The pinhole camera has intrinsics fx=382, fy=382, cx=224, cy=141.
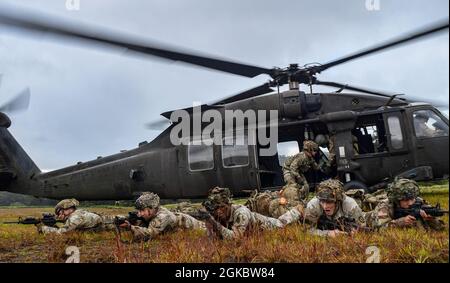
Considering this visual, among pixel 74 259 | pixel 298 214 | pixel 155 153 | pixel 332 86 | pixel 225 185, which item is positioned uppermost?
pixel 332 86

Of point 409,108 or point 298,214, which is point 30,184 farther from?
point 409,108

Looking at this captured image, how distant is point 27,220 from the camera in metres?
7.40

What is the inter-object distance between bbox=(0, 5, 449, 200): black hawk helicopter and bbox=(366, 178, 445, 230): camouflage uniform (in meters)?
2.80

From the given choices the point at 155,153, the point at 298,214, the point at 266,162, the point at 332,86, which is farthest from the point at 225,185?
the point at 332,86

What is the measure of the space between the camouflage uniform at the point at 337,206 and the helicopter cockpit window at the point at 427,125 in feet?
12.3

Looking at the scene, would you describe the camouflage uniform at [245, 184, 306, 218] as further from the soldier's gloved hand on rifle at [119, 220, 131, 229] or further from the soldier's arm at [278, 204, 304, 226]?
the soldier's gloved hand on rifle at [119, 220, 131, 229]

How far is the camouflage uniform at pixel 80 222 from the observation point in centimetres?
699

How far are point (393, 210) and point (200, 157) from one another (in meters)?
4.94

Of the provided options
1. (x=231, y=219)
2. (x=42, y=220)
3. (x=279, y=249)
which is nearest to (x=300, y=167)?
(x=231, y=219)

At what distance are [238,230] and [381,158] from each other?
4.56 m

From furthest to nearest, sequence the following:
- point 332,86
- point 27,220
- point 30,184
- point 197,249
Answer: point 30,184
point 332,86
point 27,220
point 197,249

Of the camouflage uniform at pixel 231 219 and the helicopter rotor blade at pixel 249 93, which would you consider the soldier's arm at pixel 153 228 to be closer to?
the camouflage uniform at pixel 231 219

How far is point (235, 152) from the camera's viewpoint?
903 centimetres

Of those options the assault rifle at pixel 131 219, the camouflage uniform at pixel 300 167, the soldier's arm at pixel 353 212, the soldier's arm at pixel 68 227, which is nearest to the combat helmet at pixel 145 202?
the assault rifle at pixel 131 219
